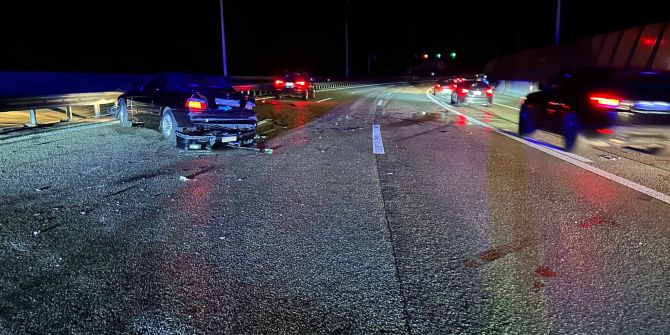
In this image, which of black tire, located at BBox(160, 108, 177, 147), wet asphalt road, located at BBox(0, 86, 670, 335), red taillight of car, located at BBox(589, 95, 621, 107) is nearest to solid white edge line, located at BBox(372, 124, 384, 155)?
wet asphalt road, located at BBox(0, 86, 670, 335)

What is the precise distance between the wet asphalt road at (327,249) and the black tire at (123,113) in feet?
14.9

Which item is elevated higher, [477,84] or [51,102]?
[477,84]

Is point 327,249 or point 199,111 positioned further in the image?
point 199,111

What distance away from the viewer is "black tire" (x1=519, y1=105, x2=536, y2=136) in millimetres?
12625

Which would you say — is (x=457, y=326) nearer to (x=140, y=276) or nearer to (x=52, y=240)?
(x=140, y=276)

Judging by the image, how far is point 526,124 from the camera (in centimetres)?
1285

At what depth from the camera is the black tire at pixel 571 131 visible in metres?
10.1

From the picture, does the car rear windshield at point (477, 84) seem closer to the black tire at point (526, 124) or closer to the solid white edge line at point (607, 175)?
the black tire at point (526, 124)

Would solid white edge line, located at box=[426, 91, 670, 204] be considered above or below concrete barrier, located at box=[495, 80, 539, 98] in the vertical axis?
below

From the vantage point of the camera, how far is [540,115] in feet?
39.3

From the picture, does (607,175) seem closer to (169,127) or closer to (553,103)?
(553,103)

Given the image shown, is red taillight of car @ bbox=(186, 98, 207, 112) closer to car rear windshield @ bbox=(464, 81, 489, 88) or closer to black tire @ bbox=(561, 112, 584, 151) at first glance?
black tire @ bbox=(561, 112, 584, 151)

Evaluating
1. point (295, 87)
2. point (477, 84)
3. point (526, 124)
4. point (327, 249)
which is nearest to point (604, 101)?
point (526, 124)

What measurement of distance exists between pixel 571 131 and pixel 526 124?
8.17 ft
